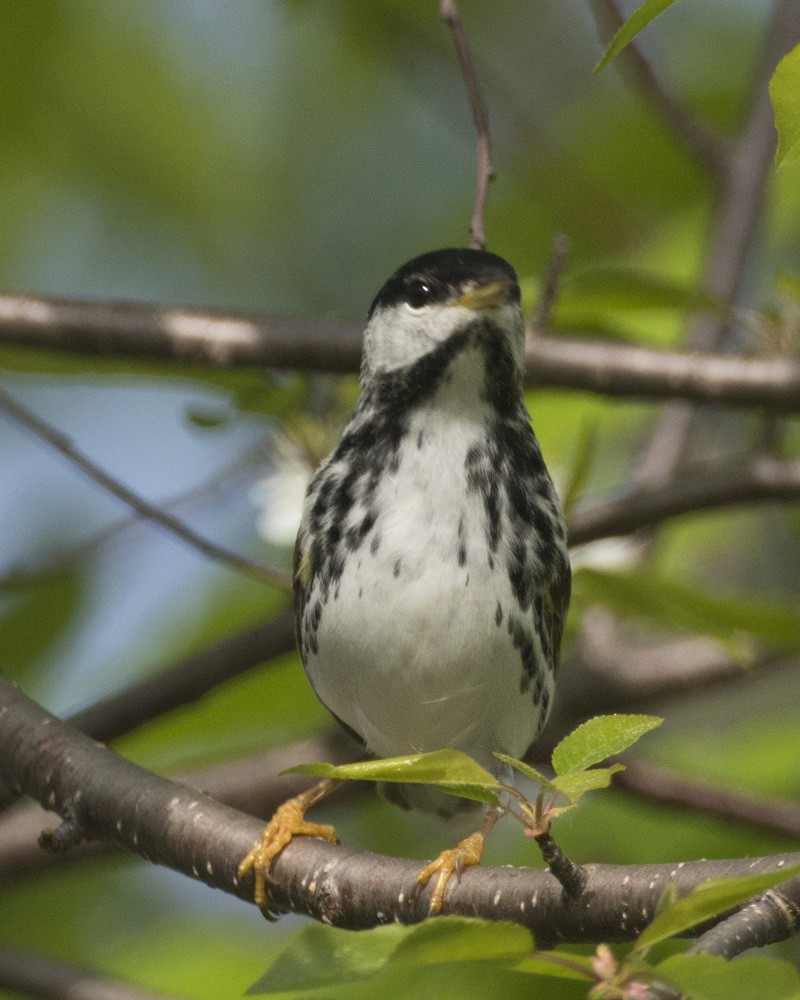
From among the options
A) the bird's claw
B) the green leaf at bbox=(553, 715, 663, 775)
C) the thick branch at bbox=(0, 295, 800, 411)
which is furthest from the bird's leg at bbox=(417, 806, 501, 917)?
the thick branch at bbox=(0, 295, 800, 411)

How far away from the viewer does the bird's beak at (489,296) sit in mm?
3330

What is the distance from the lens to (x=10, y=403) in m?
4.23

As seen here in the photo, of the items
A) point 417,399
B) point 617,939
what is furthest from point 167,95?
point 617,939

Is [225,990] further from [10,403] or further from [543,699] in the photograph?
[10,403]

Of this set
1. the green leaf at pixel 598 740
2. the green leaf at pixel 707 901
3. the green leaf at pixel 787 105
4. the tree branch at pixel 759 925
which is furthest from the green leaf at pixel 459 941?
the green leaf at pixel 787 105

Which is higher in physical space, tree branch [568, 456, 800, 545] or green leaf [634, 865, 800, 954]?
green leaf [634, 865, 800, 954]

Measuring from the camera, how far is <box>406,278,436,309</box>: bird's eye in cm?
350

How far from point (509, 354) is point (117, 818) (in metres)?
1.36

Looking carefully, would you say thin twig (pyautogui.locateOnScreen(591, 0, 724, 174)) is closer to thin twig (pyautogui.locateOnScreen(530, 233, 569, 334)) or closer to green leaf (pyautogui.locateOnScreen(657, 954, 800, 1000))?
thin twig (pyautogui.locateOnScreen(530, 233, 569, 334))

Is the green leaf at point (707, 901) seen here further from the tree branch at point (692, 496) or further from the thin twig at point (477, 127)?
the tree branch at point (692, 496)

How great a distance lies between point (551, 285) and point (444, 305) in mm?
350

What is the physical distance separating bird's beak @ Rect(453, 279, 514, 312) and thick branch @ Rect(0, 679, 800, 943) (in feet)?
4.06

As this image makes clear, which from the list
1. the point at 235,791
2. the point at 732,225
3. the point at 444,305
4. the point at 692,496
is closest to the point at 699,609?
the point at 692,496

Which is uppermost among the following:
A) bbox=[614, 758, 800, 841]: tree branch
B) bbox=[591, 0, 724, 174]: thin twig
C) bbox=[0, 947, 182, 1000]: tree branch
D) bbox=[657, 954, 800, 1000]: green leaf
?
bbox=[591, 0, 724, 174]: thin twig
